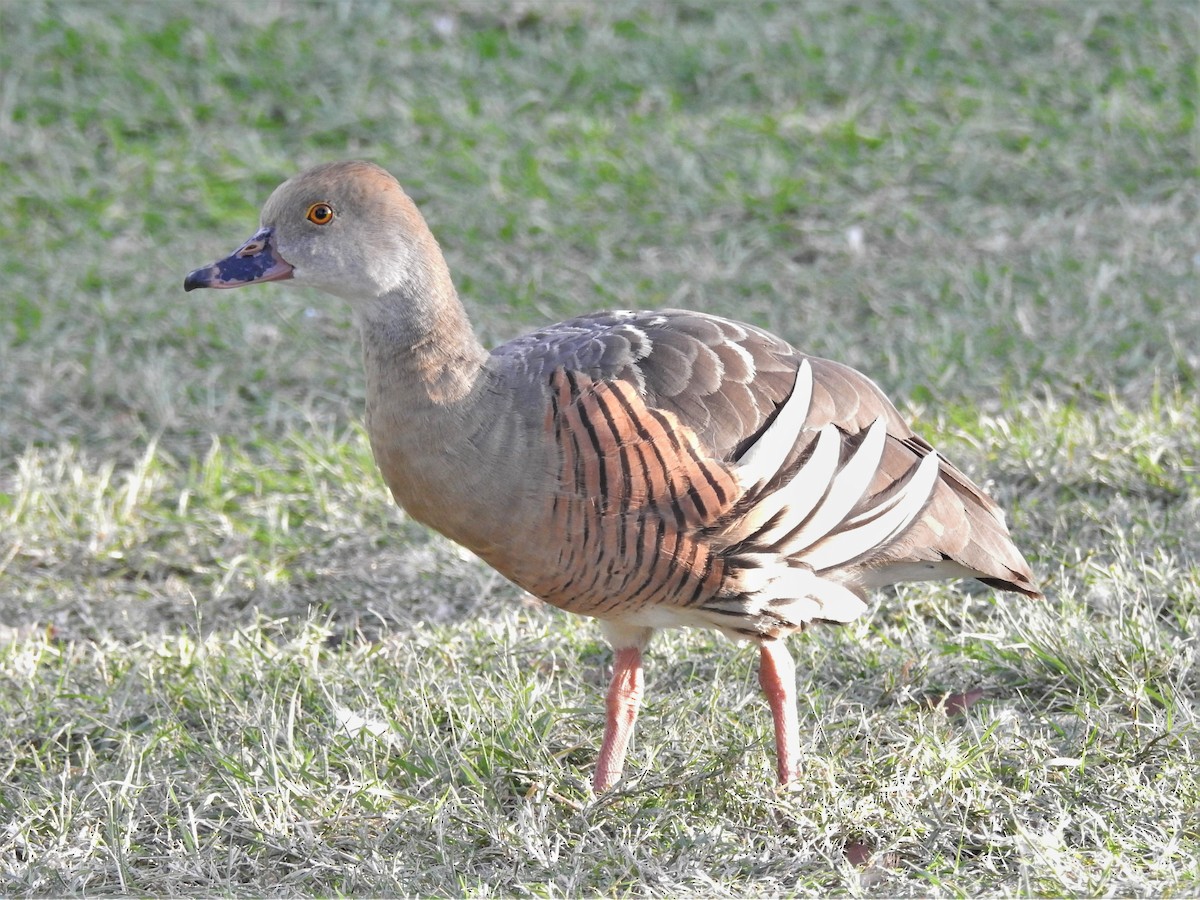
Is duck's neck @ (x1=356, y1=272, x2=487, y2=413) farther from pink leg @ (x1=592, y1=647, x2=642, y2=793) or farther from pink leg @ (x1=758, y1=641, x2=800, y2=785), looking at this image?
pink leg @ (x1=758, y1=641, x2=800, y2=785)

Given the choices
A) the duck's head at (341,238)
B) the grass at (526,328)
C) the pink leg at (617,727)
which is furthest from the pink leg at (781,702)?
the duck's head at (341,238)

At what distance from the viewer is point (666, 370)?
3.25 metres

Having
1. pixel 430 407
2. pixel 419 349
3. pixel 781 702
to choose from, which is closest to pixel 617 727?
pixel 781 702

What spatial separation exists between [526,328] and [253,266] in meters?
2.41

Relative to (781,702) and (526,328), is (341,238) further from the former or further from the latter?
(526,328)

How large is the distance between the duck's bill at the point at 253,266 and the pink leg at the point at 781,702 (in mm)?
1372

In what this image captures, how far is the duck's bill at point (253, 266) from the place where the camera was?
335 cm

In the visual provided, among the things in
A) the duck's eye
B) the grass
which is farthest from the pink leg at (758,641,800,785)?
the duck's eye

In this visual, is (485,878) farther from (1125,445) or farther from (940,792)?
(1125,445)

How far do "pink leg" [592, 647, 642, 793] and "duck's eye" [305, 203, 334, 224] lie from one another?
1.23 m

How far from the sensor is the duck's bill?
3.35 m

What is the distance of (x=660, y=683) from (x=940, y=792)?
34.2 inches

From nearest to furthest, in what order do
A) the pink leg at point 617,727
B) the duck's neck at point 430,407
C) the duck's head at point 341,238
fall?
the duck's neck at point 430,407, the duck's head at point 341,238, the pink leg at point 617,727

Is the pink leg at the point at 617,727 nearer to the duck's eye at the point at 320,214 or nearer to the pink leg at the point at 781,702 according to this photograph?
the pink leg at the point at 781,702
